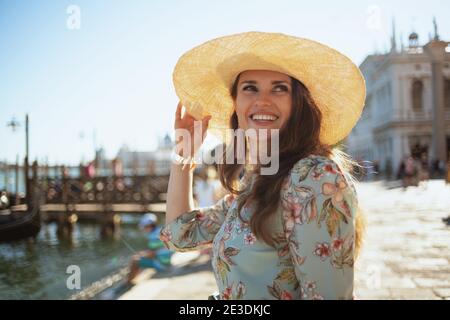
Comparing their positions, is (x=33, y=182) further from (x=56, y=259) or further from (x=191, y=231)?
(x=191, y=231)

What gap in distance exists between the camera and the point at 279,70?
1.34 m

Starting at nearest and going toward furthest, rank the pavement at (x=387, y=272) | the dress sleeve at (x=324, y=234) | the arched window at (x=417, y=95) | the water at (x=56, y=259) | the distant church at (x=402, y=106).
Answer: the dress sleeve at (x=324, y=234), the pavement at (x=387, y=272), the water at (x=56, y=259), the distant church at (x=402, y=106), the arched window at (x=417, y=95)

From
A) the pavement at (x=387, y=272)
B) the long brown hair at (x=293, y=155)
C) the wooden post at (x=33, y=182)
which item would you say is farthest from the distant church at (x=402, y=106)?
the long brown hair at (x=293, y=155)

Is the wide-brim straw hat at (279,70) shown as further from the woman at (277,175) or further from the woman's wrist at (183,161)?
the woman's wrist at (183,161)

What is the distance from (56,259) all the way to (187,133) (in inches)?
545

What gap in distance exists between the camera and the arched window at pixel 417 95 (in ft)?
102

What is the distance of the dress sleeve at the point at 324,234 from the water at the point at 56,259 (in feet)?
20.4

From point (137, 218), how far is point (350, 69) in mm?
20876

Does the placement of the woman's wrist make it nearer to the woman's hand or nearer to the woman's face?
the woman's hand

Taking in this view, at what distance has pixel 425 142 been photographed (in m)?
31.4

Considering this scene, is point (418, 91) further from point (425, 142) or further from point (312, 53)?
point (312, 53)

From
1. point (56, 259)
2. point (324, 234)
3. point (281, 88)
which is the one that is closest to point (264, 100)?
point (281, 88)
